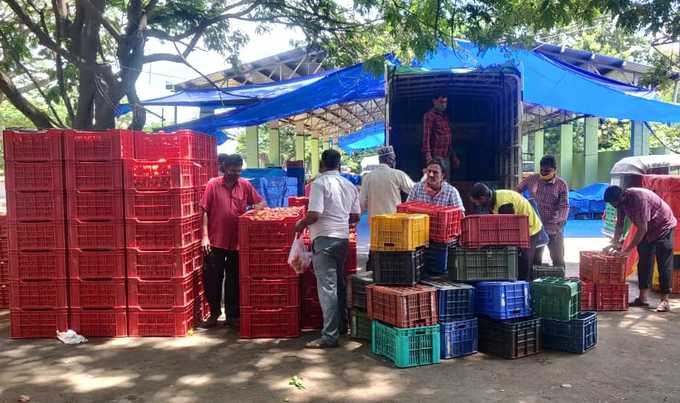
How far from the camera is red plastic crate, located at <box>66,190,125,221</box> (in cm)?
588

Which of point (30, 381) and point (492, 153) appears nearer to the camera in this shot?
point (30, 381)

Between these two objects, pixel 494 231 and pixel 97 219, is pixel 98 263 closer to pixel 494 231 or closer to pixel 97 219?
pixel 97 219

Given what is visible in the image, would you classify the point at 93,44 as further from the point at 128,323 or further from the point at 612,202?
the point at 612,202

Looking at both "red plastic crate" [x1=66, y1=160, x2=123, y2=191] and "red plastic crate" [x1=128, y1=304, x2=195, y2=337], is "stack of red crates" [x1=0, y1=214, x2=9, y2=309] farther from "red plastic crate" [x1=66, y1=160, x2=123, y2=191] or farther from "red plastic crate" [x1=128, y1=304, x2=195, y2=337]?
"red plastic crate" [x1=128, y1=304, x2=195, y2=337]

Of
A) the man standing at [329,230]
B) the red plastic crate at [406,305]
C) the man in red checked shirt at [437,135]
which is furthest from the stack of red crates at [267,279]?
the man in red checked shirt at [437,135]

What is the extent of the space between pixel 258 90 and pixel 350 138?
49.2ft

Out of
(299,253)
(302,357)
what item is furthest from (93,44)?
(302,357)

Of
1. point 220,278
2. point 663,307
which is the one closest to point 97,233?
point 220,278

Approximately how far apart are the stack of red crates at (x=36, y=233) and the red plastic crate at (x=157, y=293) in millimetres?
743

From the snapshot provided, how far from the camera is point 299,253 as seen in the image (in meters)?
5.62

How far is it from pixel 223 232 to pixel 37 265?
77.5 inches

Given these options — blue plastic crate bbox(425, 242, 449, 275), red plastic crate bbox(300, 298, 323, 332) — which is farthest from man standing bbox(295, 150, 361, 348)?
blue plastic crate bbox(425, 242, 449, 275)

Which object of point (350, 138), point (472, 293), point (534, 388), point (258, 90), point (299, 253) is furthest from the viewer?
point (350, 138)

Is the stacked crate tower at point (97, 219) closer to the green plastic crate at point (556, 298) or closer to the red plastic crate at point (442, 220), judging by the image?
the red plastic crate at point (442, 220)
